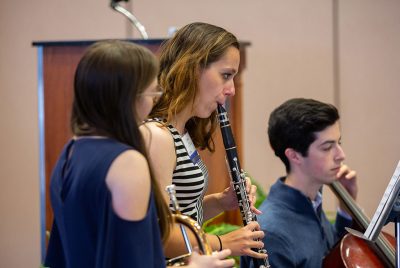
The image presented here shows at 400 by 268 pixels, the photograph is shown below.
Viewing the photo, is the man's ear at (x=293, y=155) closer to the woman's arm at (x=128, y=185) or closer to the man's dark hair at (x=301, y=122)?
the man's dark hair at (x=301, y=122)

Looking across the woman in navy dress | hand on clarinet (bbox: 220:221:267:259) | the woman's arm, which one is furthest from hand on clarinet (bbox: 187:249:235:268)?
hand on clarinet (bbox: 220:221:267:259)

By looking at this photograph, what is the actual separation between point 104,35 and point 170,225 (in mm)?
3054

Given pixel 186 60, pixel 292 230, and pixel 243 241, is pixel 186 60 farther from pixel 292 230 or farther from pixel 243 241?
pixel 292 230

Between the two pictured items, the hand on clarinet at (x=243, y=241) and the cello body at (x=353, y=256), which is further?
the cello body at (x=353, y=256)

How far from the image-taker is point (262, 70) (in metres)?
4.28

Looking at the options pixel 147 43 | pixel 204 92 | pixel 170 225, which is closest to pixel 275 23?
pixel 147 43

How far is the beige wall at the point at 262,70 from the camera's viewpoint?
412 centimetres

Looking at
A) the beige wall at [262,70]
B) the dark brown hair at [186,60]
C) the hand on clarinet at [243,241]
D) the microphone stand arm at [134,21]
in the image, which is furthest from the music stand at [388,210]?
the beige wall at [262,70]

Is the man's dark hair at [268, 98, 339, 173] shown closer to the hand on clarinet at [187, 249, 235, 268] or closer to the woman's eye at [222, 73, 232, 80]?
the woman's eye at [222, 73, 232, 80]

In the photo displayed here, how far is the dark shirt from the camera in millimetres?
2070

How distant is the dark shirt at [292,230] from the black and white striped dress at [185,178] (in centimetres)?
50

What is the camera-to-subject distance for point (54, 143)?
2900mm

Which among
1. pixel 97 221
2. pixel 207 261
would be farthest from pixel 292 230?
pixel 97 221

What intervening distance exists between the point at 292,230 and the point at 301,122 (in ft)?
1.38
